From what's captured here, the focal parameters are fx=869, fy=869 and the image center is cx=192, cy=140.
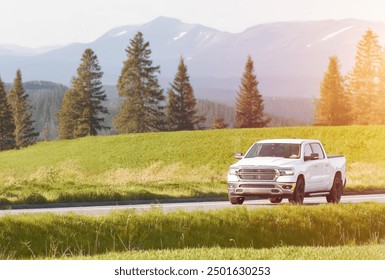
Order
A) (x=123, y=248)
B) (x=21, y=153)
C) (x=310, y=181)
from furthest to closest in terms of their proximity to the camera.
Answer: (x=21, y=153), (x=310, y=181), (x=123, y=248)

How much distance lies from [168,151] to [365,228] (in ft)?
76.6

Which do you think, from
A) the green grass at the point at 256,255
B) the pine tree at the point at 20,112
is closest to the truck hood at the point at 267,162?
the green grass at the point at 256,255

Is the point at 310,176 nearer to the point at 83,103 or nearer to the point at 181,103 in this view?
the point at 83,103

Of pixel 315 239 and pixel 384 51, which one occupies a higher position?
pixel 384 51

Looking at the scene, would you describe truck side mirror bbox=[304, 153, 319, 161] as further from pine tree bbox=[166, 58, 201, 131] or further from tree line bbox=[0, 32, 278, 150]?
pine tree bbox=[166, 58, 201, 131]

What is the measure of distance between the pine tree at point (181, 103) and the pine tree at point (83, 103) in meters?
7.73

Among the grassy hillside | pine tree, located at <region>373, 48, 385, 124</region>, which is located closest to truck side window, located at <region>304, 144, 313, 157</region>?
the grassy hillside

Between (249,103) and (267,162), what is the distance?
183ft

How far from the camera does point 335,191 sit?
2173 cm

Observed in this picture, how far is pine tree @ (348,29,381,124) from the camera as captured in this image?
41.0 meters

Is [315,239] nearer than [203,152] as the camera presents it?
Yes
